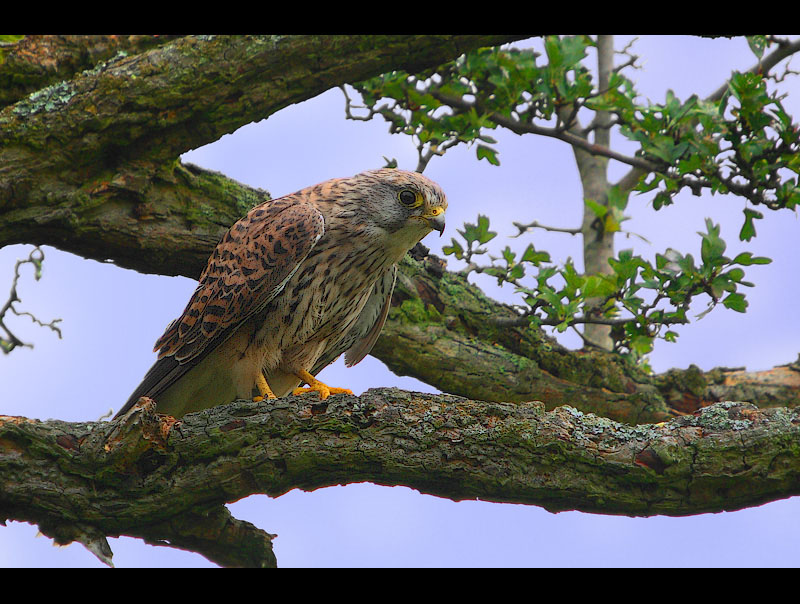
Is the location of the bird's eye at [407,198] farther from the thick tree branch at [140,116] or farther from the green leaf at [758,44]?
the green leaf at [758,44]

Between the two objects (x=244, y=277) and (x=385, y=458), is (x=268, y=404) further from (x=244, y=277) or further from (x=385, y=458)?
(x=244, y=277)

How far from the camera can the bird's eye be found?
12.8 feet

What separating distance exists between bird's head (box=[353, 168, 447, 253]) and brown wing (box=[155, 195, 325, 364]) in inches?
11.0

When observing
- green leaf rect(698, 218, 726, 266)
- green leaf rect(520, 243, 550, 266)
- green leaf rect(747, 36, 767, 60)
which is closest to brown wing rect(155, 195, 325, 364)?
green leaf rect(520, 243, 550, 266)

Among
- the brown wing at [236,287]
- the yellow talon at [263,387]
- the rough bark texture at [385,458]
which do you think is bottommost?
the rough bark texture at [385,458]

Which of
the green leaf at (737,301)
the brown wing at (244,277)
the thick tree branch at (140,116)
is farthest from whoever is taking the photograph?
the green leaf at (737,301)

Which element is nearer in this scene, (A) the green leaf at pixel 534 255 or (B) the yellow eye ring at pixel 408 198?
(B) the yellow eye ring at pixel 408 198

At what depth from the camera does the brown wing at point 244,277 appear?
12.2ft

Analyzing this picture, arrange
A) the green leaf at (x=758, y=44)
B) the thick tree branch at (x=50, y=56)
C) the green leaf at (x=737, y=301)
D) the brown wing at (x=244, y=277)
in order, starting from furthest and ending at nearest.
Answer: the green leaf at (x=758, y=44) → the thick tree branch at (x=50, y=56) → the green leaf at (x=737, y=301) → the brown wing at (x=244, y=277)

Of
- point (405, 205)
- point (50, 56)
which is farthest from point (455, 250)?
point (50, 56)

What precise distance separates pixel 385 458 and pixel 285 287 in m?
1.12

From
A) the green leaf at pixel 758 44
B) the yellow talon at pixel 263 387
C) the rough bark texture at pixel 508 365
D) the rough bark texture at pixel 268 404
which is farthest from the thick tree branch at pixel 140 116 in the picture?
the green leaf at pixel 758 44

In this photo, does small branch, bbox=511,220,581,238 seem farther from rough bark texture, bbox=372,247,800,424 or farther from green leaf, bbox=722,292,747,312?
green leaf, bbox=722,292,747,312

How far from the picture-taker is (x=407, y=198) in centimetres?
Result: 391
